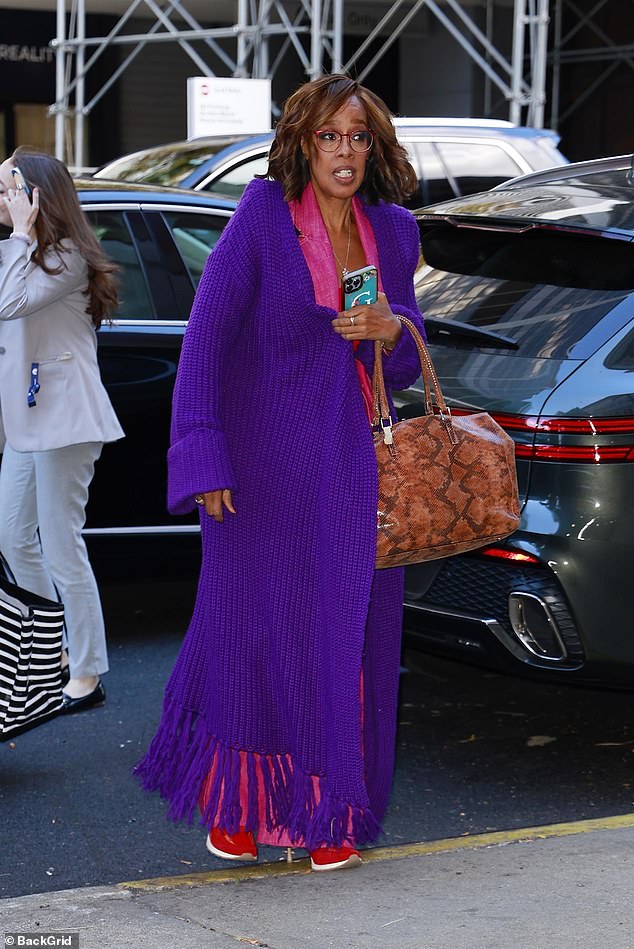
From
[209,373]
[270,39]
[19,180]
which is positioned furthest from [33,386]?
[270,39]

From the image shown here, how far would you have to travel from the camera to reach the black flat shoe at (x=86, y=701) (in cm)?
521

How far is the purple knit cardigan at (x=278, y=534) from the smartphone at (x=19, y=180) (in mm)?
1482

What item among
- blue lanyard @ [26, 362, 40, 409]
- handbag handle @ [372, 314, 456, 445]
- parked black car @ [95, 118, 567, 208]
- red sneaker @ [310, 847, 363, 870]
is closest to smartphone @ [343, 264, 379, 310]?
handbag handle @ [372, 314, 456, 445]

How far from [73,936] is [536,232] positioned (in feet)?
8.51

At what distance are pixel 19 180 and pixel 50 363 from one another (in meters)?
0.59

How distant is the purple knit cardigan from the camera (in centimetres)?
354

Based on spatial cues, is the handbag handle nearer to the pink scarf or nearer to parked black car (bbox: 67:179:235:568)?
the pink scarf

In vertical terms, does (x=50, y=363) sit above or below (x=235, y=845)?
above

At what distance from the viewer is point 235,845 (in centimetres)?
379

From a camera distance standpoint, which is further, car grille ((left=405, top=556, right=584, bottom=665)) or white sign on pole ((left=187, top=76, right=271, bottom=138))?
white sign on pole ((left=187, top=76, right=271, bottom=138))

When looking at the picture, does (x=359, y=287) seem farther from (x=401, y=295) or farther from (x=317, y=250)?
(x=401, y=295)

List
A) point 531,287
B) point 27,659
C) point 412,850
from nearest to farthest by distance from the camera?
point 412,850
point 27,659
point 531,287

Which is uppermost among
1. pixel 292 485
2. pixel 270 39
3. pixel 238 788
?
pixel 270 39

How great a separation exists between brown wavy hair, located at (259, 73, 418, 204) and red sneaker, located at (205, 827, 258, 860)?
1568 mm
